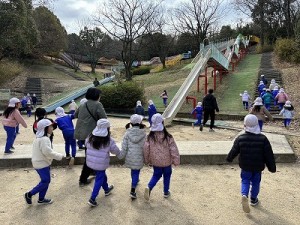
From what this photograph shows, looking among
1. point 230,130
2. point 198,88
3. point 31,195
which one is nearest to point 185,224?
point 31,195

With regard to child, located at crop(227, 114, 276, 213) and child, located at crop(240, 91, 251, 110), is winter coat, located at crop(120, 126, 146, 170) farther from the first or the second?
child, located at crop(240, 91, 251, 110)

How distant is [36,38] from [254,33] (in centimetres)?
3538

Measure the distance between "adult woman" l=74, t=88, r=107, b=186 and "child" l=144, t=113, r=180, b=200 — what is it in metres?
1.19

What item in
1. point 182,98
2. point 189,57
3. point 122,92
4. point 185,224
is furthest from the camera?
point 189,57

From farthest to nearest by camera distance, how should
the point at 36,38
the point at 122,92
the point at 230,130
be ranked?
the point at 36,38
the point at 122,92
the point at 230,130

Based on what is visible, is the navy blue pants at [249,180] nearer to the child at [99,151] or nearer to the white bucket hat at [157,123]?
the white bucket hat at [157,123]

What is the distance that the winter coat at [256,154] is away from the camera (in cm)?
438

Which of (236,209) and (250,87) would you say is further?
(250,87)

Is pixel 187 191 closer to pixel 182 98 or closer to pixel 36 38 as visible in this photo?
pixel 182 98

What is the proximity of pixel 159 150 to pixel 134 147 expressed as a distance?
0.39 m

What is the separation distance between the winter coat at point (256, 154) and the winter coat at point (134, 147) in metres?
1.48

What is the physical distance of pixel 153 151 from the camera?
4723 millimetres

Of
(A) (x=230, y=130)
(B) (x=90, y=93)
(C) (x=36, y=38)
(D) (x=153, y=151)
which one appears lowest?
(A) (x=230, y=130)

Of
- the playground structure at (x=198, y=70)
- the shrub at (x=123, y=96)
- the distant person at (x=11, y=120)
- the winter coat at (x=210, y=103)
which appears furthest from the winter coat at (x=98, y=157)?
the shrub at (x=123, y=96)
